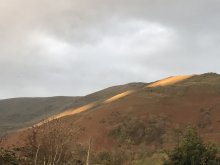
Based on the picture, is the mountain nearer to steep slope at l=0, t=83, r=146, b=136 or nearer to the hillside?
the hillside

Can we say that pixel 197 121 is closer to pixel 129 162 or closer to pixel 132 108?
pixel 132 108

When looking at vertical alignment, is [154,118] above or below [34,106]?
below

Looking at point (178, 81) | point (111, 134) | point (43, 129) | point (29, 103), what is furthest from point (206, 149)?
point (29, 103)

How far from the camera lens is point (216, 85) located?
71500mm

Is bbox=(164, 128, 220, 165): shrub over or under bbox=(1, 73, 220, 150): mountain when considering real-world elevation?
under

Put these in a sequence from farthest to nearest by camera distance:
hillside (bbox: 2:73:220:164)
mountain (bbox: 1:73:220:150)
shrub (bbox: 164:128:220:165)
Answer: mountain (bbox: 1:73:220:150), hillside (bbox: 2:73:220:164), shrub (bbox: 164:128:220:165)

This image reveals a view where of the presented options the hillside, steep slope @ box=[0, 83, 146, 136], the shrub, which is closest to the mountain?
the hillside

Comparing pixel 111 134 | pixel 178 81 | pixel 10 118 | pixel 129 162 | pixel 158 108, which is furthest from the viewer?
pixel 10 118

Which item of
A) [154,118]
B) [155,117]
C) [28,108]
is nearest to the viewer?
[154,118]

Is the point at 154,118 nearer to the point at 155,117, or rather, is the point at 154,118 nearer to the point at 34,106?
the point at 155,117

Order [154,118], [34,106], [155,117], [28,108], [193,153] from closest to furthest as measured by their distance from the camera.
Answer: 1. [193,153]
2. [154,118]
3. [155,117]
4. [28,108]
5. [34,106]

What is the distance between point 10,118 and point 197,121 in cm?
9510

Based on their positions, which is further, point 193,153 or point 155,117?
point 155,117

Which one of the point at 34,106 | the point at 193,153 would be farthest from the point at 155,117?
the point at 34,106
